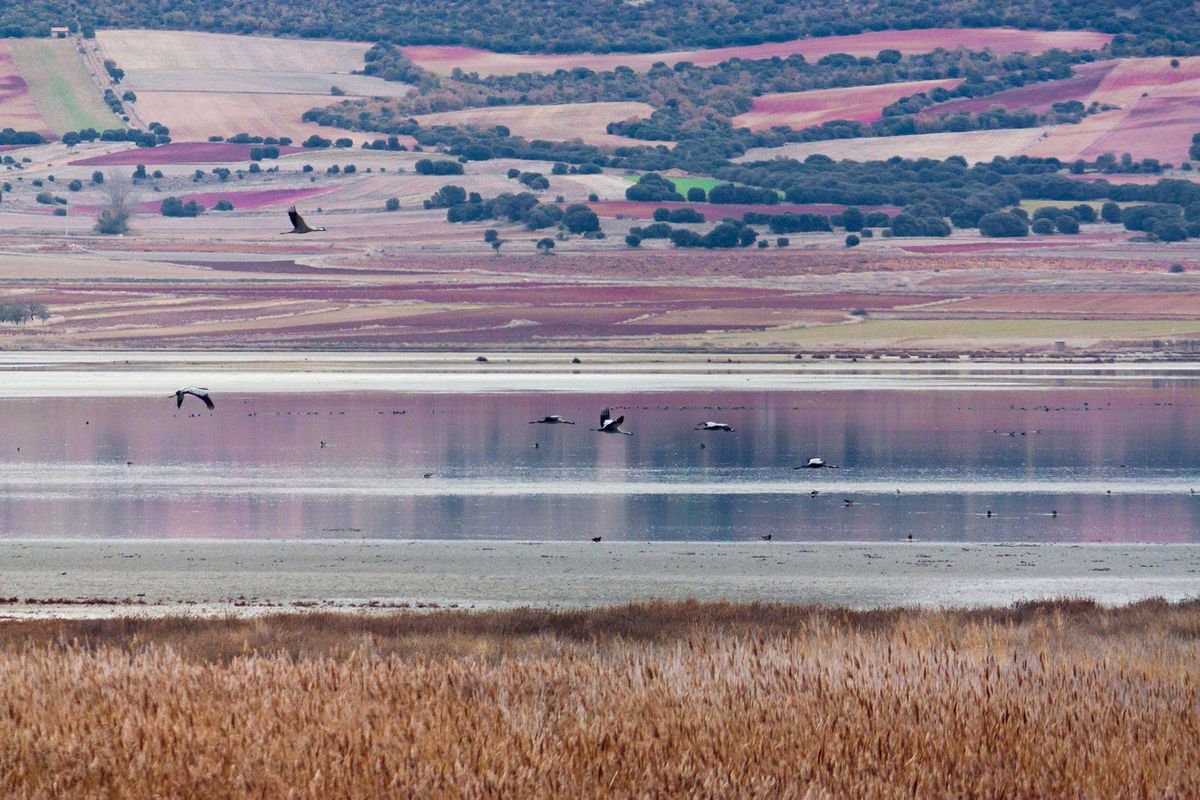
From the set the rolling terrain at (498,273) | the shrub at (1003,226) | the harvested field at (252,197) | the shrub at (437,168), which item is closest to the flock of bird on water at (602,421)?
the rolling terrain at (498,273)

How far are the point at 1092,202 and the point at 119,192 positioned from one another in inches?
3574

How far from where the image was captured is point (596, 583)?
19.8m

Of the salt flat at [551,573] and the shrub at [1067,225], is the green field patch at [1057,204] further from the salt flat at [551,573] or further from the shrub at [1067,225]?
the salt flat at [551,573]

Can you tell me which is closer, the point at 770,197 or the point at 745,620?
the point at 745,620

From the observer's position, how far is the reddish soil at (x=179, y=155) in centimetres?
18388

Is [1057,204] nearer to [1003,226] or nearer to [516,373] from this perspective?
[1003,226]

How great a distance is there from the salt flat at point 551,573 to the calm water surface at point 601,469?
4.28 ft

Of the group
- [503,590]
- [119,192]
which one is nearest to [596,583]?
[503,590]

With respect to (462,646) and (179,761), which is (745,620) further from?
(179,761)

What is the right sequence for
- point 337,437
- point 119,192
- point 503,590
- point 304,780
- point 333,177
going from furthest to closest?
point 333,177 < point 119,192 < point 337,437 < point 503,590 < point 304,780

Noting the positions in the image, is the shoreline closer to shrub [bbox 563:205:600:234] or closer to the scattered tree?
shrub [bbox 563:205:600:234]

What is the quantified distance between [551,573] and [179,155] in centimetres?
17743

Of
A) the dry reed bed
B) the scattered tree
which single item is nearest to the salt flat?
the dry reed bed

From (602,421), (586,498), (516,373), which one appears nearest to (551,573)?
(586,498)
